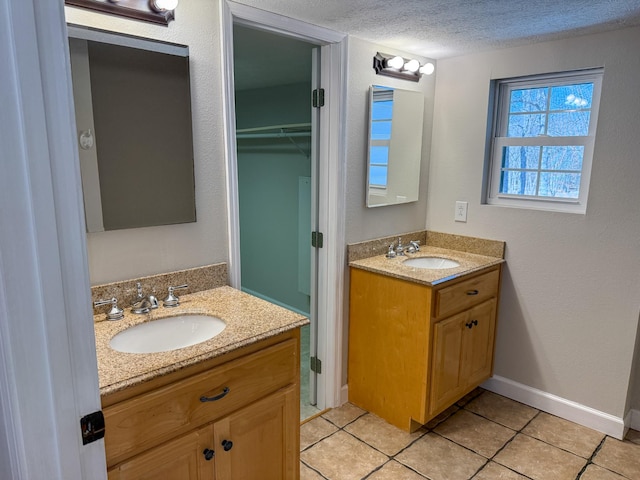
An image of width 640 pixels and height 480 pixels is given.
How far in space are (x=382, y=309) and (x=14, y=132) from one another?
79.3 inches

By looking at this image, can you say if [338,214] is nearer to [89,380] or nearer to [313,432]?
[313,432]

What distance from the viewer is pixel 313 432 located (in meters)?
2.38

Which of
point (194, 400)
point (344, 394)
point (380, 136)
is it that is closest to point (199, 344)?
point (194, 400)

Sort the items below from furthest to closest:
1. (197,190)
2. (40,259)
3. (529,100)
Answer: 1. (529,100)
2. (197,190)
3. (40,259)

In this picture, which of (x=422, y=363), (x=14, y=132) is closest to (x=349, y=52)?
(x=422, y=363)

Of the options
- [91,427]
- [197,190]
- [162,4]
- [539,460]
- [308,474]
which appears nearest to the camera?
[91,427]

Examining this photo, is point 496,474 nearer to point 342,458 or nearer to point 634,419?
point 342,458

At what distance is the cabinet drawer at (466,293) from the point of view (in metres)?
2.22

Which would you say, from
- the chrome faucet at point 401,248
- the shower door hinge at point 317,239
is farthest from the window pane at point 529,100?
the shower door hinge at point 317,239

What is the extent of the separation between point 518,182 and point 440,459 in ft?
5.27

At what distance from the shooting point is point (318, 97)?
7.77 ft

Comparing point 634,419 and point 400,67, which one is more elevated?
point 400,67

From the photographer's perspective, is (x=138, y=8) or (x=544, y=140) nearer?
(x=138, y=8)

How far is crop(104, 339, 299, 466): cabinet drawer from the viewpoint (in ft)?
3.99
